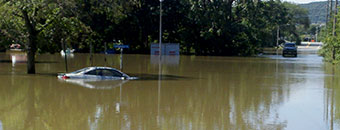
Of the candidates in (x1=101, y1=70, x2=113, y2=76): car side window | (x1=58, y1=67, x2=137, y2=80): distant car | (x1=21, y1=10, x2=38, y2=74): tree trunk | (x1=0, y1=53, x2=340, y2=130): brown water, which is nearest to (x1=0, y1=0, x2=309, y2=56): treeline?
(x1=21, y1=10, x2=38, y2=74): tree trunk

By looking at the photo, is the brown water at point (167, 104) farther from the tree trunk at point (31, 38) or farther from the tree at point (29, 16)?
the tree at point (29, 16)

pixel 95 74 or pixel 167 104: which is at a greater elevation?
pixel 95 74

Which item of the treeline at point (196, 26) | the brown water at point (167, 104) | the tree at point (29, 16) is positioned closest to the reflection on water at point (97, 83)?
the brown water at point (167, 104)

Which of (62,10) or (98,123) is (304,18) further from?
(98,123)

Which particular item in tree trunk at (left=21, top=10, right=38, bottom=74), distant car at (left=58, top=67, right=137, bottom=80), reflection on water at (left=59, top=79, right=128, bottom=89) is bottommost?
reflection on water at (left=59, top=79, right=128, bottom=89)

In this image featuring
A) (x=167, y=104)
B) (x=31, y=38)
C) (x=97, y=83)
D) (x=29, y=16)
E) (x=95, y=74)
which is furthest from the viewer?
(x=31, y=38)

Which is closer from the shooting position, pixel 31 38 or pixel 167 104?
pixel 167 104

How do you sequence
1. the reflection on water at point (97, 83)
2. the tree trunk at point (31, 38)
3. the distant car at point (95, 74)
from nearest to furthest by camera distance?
1. the reflection on water at point (97, 83)
2. the distant car at point (95, 74)
3. the tree trunk at point (31, 38)

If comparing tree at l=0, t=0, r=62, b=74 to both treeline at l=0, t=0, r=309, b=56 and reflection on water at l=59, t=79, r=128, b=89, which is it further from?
treeline at l=0, t=0, r=309, b=56

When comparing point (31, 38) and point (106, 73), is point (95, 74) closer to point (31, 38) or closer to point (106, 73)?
point (106, 73)

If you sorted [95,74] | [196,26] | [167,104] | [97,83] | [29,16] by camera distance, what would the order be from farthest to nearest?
[196,26] < [29,16] < [95,74] < [97,83] < [167,104]

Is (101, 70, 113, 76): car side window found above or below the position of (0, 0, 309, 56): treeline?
below

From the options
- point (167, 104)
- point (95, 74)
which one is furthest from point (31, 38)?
point (167, 104)

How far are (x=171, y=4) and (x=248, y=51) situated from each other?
557 inches
